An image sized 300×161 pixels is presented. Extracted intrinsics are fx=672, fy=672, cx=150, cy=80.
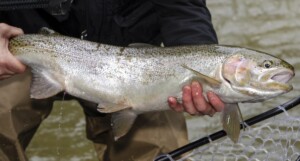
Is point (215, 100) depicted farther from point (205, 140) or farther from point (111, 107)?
point (111, 107)

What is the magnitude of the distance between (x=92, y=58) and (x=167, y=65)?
24cm

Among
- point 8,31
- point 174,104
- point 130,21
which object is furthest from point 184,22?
point 8,31

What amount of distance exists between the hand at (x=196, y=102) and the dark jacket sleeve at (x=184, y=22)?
25cm

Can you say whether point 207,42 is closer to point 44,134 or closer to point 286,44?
point 44,134

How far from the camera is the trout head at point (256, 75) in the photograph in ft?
6.16

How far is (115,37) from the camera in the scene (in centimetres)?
238

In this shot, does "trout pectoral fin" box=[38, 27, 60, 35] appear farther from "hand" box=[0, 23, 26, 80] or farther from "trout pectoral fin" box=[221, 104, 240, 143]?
"trout pectoral fin" box=[221, 104, 240, 143]

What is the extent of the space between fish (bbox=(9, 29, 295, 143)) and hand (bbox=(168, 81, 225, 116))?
2cm

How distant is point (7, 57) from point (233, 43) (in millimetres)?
2806

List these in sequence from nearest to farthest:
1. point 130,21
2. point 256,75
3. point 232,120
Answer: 1. point 256,75
2. point 232,120
3. point 130,21

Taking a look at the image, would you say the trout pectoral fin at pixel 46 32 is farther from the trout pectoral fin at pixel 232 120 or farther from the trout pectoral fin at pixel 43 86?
the trout pectoral fin at pixel 232 120

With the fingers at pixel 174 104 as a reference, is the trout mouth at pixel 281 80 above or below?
above

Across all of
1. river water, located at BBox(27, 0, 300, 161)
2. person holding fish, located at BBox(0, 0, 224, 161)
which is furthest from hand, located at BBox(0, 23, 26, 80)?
river water, located at BBox(27, 0, 300, 161)

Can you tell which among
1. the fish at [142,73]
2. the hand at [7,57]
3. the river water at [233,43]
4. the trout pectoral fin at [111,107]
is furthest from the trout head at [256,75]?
the river water at [233,43]
